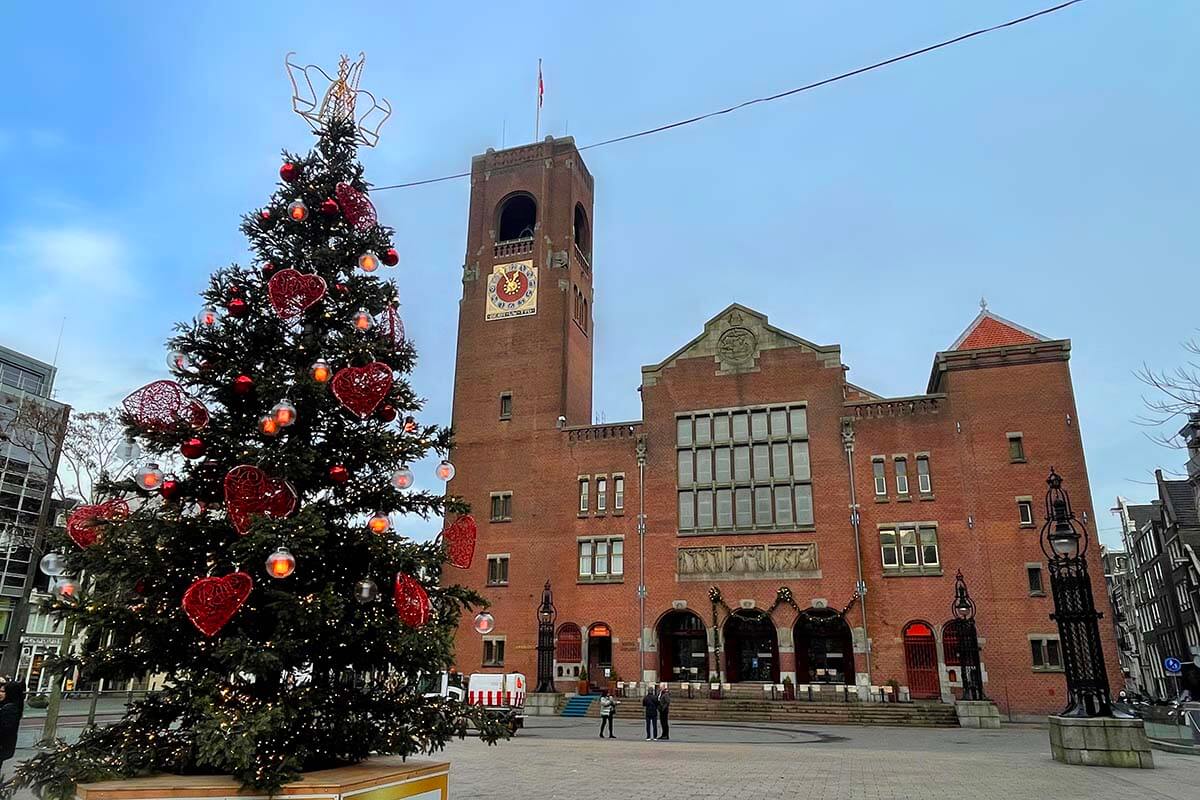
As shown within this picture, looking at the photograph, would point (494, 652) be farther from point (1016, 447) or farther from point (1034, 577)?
point (1016, 447)

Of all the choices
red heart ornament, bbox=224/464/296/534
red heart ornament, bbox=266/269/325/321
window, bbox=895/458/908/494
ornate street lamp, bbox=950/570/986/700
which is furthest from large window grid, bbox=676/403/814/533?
red heart ornament, bbox=224/464/296/534

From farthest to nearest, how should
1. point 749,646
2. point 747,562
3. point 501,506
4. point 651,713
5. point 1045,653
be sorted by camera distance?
point 501,506
point 749,646
point 747,562
point 1045,653
point 651,713

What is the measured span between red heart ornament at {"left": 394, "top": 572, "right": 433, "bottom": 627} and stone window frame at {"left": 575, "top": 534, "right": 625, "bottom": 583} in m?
31.9

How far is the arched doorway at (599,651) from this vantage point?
38.3 meters

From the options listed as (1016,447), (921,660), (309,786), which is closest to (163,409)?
(309,786)

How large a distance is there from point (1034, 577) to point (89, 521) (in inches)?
1382

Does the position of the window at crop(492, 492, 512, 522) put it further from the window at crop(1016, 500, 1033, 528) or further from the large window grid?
the window at crop(1016, 500, 1033, 528)

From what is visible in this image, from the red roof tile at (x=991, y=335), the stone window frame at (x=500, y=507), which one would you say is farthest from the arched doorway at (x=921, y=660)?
the stone window frame at (x=500, y=507)

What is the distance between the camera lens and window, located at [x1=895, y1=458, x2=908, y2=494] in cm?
3612

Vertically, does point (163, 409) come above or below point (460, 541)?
above

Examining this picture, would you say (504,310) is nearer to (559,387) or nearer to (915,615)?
(559,387)

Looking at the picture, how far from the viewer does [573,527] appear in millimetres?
40438

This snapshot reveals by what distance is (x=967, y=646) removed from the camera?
31953 mm

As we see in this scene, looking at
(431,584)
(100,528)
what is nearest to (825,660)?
(431,584)
